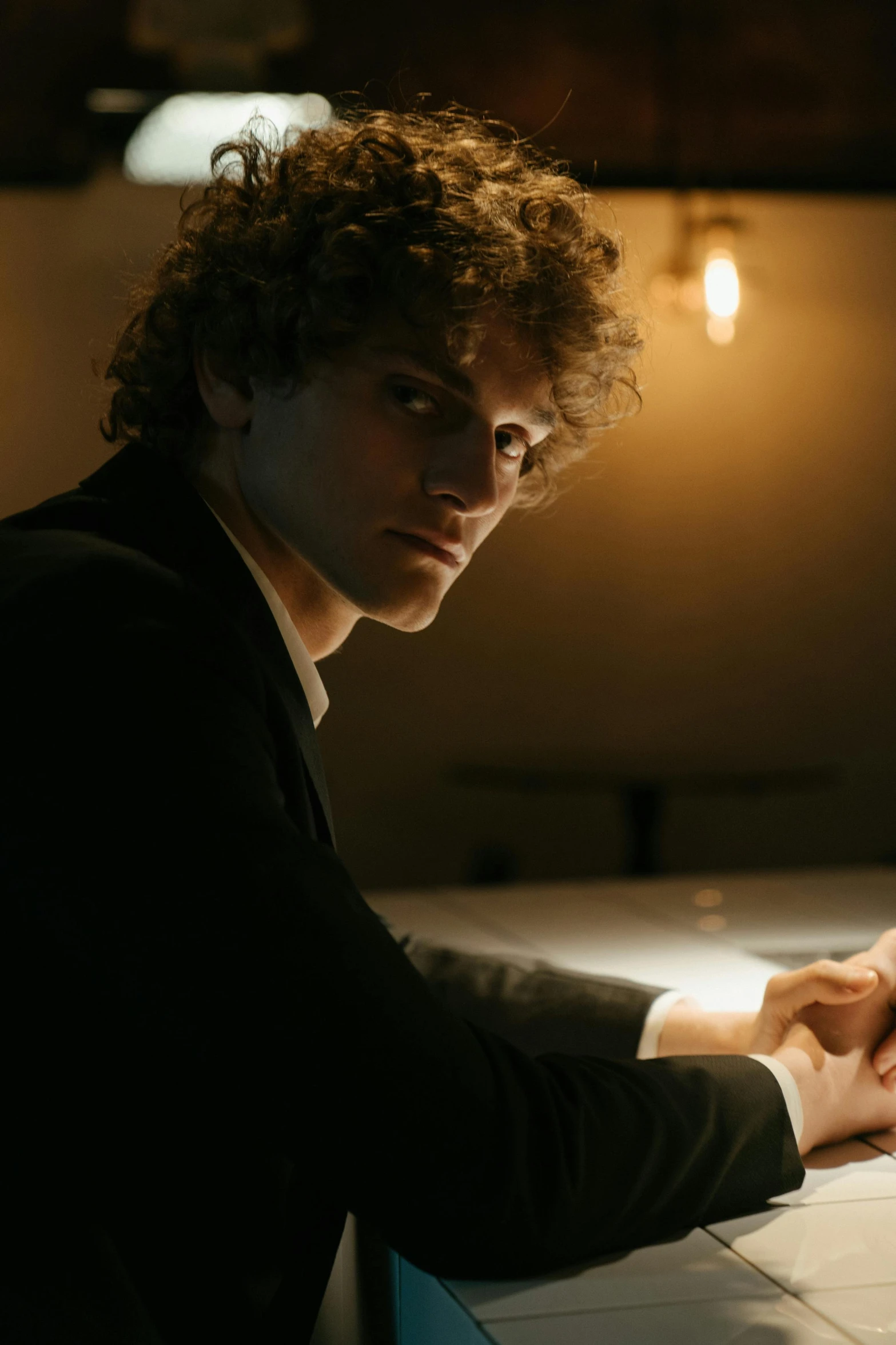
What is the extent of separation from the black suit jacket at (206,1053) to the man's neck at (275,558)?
265 mm

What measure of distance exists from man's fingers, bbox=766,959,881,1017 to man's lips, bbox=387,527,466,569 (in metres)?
0.55

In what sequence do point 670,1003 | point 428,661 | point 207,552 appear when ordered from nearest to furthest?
point 207,552 < point 670,1003 < point 428,661

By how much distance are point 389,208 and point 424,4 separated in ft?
10.7

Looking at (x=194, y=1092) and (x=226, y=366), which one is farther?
(x=226, y=366)

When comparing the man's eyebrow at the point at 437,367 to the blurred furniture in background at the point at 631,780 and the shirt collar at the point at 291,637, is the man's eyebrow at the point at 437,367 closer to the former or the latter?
the shirt collar at the point at 291,637

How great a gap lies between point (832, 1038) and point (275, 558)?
0.73 metres

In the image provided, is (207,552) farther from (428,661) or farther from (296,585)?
(428,661)

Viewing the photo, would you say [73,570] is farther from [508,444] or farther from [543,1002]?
[543,1002]

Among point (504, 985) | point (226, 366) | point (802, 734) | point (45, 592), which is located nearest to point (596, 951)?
point (504, 985)

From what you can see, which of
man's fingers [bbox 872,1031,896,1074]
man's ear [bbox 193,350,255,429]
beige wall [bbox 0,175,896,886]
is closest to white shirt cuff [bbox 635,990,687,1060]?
man's fingers [bbox 872,1031,896,1074]

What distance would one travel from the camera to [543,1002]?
5.10 feet

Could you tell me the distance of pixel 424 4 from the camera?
4133 millimetres

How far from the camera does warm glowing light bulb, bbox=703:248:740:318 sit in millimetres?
4055

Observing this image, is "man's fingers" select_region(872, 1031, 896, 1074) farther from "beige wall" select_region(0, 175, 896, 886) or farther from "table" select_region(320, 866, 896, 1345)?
"beige wall" select_region(0, 175, 896, 886)
